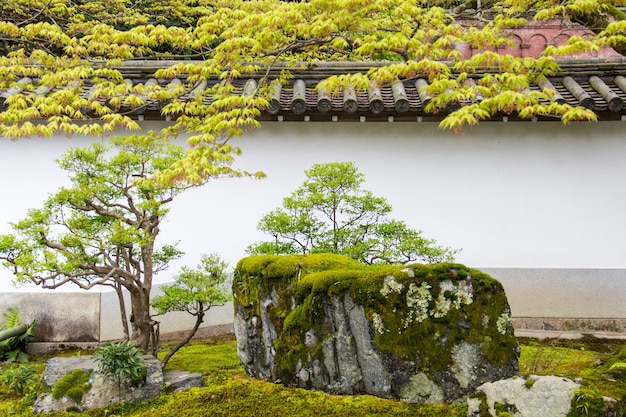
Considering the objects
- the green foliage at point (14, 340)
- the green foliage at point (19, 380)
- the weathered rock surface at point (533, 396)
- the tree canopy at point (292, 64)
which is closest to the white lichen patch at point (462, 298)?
the weathered rock surface at point (533, 396)

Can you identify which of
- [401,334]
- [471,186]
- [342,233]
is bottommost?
[401,334]

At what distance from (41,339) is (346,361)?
6097 millimetres

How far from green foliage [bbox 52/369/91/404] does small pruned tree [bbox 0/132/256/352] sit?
0.88 meters

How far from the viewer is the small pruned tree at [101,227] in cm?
570

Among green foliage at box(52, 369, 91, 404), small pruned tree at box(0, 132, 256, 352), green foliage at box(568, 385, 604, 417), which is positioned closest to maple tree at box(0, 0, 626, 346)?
small pruned tree at box(0, 132, 256, 352)

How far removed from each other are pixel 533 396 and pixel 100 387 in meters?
3.88

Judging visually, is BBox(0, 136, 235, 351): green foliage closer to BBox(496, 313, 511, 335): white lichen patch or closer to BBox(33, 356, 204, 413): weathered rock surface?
BBox(33, 356, 204, 413): weathered rock surface

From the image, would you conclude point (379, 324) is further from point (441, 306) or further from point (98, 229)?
point (98, 229)

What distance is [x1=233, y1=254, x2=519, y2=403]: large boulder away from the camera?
4.41m

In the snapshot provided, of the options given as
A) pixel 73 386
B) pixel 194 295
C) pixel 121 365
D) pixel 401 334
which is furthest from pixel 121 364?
pixel 401 334

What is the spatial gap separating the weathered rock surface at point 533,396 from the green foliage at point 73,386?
3575 millimetres

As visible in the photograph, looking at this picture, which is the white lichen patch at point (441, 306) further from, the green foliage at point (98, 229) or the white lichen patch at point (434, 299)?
the green foliage at point (98, 229)

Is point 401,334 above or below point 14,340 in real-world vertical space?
above

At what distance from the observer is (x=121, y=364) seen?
5219mm
